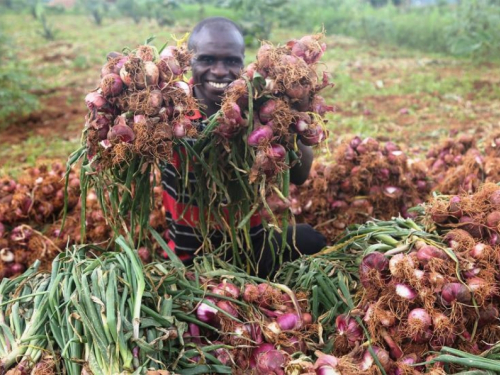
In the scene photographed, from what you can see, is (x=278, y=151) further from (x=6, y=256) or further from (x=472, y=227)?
(x=6, y=256)

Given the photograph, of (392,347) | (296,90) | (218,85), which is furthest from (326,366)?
(218,85)

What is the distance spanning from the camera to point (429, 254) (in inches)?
67.9

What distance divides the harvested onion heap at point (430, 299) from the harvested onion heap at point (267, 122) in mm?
426

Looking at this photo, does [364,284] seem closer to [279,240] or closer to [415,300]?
[415,300]

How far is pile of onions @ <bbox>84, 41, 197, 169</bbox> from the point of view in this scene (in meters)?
1.67

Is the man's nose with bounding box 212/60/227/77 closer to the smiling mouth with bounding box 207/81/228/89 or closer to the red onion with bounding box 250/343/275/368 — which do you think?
the smiling mouth with bounding box 207/81/228/89

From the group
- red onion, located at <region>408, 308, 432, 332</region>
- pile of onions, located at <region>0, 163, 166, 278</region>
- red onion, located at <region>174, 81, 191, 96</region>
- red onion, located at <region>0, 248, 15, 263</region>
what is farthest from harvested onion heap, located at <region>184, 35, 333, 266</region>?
red onion, located at <region>0, 248, 15, 263</region>

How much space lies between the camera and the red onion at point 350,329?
5.73 feet

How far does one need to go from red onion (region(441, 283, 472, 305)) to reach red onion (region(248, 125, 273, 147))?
752 millimetres

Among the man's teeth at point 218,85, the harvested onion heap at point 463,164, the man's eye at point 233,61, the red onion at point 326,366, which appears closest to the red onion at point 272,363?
the red onion at point 326,366

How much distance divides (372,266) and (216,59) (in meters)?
1.12

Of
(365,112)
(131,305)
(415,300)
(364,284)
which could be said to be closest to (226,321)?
(131,305)

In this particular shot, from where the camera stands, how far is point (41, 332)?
1630 millimetres

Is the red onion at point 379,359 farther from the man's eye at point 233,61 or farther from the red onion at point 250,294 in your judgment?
the man's eye at point 233,61
